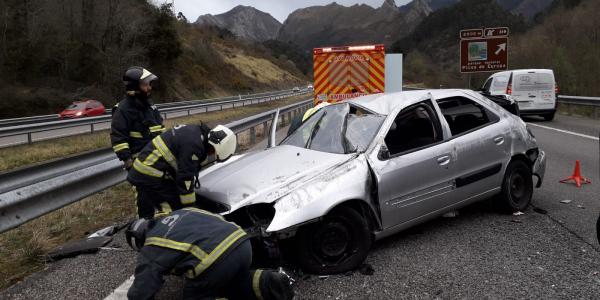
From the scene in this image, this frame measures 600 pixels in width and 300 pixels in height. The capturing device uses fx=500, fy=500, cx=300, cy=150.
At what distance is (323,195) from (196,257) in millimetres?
1239

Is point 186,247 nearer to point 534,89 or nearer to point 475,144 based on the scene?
point 475,144

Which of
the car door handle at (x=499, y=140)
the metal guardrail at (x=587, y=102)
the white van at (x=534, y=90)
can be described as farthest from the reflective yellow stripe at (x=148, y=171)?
the metal guardrail at (x=587, y=102)

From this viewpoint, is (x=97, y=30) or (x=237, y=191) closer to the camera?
(x=237, y=191)

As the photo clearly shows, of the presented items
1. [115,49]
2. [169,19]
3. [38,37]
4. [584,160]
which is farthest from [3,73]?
[584,160]

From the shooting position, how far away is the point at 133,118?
511cm

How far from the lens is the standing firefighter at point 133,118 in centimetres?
497

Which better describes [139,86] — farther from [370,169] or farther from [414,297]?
[414,297]

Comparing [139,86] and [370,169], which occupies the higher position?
[139,86]

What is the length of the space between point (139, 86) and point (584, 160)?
315 inches

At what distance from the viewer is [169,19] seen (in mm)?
42969

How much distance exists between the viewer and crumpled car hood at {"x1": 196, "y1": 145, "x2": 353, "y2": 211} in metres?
3.81

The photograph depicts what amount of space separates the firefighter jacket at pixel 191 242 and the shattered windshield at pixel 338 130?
1.80m

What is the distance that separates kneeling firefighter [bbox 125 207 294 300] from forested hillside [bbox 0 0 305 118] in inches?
1131

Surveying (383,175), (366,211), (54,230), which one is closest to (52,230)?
(54,230)
